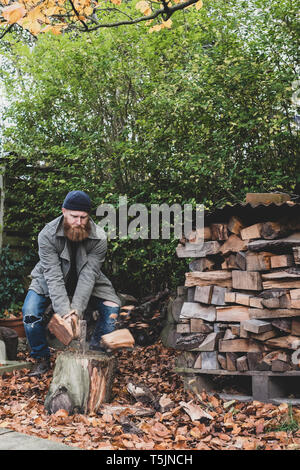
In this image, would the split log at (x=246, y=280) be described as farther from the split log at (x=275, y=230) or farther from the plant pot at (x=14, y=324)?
the plant pot at (x=14, y=324)

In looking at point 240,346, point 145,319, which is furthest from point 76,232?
point 145,319

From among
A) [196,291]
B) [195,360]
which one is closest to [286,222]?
[196,291]

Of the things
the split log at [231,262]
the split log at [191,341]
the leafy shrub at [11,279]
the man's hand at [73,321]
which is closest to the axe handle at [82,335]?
the man's hand at [73,321]

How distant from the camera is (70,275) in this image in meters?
4.10

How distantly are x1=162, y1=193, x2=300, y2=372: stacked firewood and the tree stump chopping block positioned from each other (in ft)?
2.81

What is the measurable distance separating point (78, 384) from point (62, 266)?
1.14 meters

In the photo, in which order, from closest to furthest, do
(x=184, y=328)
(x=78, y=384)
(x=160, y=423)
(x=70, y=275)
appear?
(x=160, y=423) < (x=78, y=384) < (x=184, y=328) < (x=70, y=275)

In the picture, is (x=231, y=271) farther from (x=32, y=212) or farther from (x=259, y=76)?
(x=32, y=212)

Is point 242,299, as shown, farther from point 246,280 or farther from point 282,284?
point 282,284

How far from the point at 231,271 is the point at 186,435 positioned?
148cm

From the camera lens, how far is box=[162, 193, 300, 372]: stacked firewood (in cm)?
346

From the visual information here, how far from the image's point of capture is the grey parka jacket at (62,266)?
377 centimetres

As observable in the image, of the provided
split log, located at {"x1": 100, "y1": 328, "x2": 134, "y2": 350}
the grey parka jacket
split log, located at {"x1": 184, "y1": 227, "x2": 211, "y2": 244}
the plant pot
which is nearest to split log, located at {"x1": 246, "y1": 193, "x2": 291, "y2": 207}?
split log, located at {"x1": 184, "y1": 227, "x2": 211, "y2": 244}

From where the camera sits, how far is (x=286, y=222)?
11.8ft
